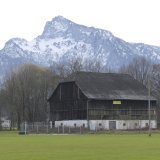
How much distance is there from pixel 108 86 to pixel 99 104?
6.27 metres

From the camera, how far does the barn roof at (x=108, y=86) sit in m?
93.0

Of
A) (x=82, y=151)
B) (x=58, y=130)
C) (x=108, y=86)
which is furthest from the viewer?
(x=108, y=86)

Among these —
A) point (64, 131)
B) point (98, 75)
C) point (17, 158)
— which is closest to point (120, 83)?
point (98, 75)

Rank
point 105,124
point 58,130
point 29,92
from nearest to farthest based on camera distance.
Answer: point 58,130 → point 105,124 → point 29,92

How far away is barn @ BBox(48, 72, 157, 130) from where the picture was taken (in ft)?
298

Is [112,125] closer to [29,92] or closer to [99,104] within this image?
[99,104]

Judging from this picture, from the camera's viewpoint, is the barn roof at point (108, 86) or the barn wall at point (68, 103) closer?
the barn wall at point (68, 103)

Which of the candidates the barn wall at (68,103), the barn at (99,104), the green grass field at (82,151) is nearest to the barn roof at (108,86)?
the barn at (99,104)

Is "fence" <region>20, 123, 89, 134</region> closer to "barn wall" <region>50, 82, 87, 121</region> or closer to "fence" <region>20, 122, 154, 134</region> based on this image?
"fence" <region>20, 122, 154, 134</region>

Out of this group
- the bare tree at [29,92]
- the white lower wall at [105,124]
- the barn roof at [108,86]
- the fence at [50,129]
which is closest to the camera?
the fence at [50,129]

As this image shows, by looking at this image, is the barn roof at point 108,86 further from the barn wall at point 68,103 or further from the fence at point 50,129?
the fence at point 50,129

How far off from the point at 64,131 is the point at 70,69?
3619cm

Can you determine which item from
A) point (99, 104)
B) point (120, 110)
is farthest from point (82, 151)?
point (120, 110)

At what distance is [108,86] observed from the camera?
97.0m
